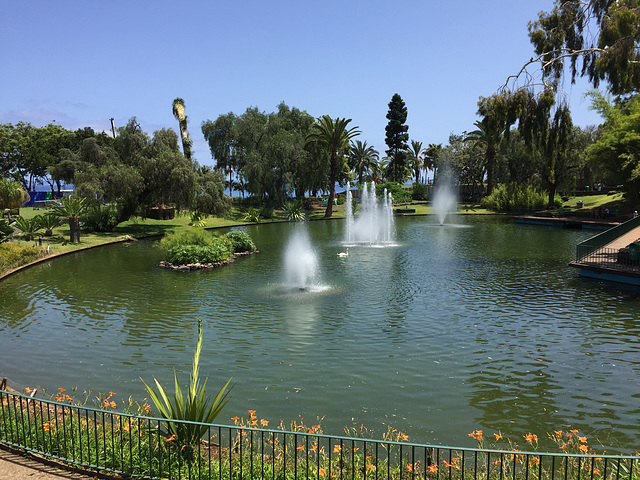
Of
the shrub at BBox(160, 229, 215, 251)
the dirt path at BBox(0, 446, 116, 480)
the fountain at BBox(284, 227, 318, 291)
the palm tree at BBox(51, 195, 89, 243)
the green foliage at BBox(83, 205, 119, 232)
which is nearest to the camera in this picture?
the dirt path at BBox(0, 446, 116, 480)

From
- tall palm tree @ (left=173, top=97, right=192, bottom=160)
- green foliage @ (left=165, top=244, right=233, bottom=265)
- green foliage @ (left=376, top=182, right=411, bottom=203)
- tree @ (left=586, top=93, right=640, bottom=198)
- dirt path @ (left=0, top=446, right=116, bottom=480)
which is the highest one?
tall palm tree @ (left=173, top=97, right=192, bottom=160)

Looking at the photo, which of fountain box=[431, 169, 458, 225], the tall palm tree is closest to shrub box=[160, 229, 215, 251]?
fountain box=[431, 169, 458, 225]

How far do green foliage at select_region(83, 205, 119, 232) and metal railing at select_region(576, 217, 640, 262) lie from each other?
35.0 meters

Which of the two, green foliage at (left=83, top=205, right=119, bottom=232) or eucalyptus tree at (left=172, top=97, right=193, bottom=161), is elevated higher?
eucalyptus tree at (left=172, top=97, right=193, bottom=161)

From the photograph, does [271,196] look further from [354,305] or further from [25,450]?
[25,450]

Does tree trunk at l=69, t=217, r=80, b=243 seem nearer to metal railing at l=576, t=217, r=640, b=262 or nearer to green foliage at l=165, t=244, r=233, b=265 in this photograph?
green foliage at l=165, t=244, r=233, b=265

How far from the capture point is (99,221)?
131ft

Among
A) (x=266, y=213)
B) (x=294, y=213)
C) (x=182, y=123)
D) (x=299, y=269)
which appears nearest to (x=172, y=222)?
(x=266, y=213)

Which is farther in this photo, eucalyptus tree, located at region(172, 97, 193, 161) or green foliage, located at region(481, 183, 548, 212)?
eucalyptus tree, located at region(172, 97, 193, 161)

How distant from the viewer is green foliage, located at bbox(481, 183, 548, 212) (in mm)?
59750

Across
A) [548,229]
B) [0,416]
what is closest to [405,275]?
[0,416]

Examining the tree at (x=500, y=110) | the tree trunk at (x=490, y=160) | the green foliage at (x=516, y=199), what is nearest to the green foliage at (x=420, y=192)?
the tree trunk at (x=490, y=160)

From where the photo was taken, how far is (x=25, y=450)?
6844 millimetres

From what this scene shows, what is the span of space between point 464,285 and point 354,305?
5826 mm
